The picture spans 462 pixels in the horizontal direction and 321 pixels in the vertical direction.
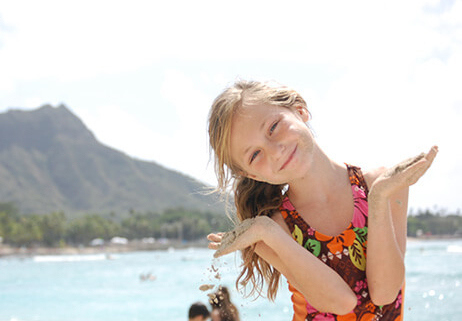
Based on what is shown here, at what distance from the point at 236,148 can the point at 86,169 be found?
178 m

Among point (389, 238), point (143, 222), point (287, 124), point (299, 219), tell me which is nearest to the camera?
point (389, 238)

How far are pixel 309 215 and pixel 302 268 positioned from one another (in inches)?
9.9

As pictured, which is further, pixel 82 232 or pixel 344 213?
pixel 82 232

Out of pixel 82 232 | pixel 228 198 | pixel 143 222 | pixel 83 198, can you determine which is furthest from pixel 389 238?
pixel 83 198

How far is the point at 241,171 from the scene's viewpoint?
198 centimetres

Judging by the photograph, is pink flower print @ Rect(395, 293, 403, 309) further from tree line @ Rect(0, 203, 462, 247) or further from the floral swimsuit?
tree line @ Rect(0, 203, 462, 247)

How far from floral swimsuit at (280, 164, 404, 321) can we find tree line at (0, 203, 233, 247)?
303 feet

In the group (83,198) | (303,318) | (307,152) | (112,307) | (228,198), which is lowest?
(83,198)

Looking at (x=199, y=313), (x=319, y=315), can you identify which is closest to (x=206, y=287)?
(x=319, y=315)

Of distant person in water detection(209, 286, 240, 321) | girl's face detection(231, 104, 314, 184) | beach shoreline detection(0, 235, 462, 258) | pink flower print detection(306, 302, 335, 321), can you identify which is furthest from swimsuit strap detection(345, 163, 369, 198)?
beach shoreline detection(0, 235, 462, 258)

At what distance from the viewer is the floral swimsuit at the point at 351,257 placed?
1.77 meters

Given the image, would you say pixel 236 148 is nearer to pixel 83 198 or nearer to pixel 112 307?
pixel 112 307

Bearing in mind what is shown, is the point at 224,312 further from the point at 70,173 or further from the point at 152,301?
the point at 70,173

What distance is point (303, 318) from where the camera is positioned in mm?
1896
